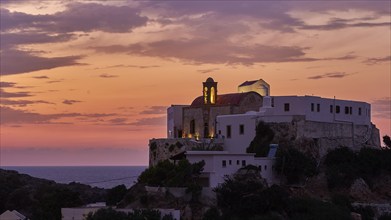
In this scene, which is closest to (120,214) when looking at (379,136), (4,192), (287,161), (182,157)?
(182,157)

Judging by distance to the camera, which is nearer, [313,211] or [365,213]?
[313,211]

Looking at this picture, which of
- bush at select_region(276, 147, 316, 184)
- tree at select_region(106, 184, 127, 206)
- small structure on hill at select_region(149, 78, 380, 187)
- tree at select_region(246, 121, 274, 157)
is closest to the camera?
small structure on hill at select_region(149, 78, 380, 187)

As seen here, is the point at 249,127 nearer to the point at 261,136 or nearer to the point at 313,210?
the point at 261,136

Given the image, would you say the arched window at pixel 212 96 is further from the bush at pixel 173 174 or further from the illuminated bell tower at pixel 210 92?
the bush at pixel 173 174

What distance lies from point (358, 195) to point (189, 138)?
13643 millimetres

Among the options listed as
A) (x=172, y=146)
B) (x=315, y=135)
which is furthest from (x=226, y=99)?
(x=315, y=135)

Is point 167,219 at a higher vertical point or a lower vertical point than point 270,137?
lower

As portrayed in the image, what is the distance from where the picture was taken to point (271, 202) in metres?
53.9

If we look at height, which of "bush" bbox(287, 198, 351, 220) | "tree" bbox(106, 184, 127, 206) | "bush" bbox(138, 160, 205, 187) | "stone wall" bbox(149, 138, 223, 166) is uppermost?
"stone wall" bbox(149, 138, 223, 166)

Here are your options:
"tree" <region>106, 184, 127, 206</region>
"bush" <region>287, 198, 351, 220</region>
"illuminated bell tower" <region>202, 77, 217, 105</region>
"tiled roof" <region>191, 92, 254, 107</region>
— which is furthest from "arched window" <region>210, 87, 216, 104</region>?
"bush" <region>287, 198, 351, 220</region>

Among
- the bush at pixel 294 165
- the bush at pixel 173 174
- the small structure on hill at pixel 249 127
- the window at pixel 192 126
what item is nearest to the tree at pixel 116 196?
the bush at pixel 173 174

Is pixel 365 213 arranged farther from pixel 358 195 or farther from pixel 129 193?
pixel 129 193

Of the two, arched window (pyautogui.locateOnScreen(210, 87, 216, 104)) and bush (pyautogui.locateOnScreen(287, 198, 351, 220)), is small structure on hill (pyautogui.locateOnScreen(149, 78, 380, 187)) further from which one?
bush (pyautogui.locateOnScreen(287, 198, 351, 220))

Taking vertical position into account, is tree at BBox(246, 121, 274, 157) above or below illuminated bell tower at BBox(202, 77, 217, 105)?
below
